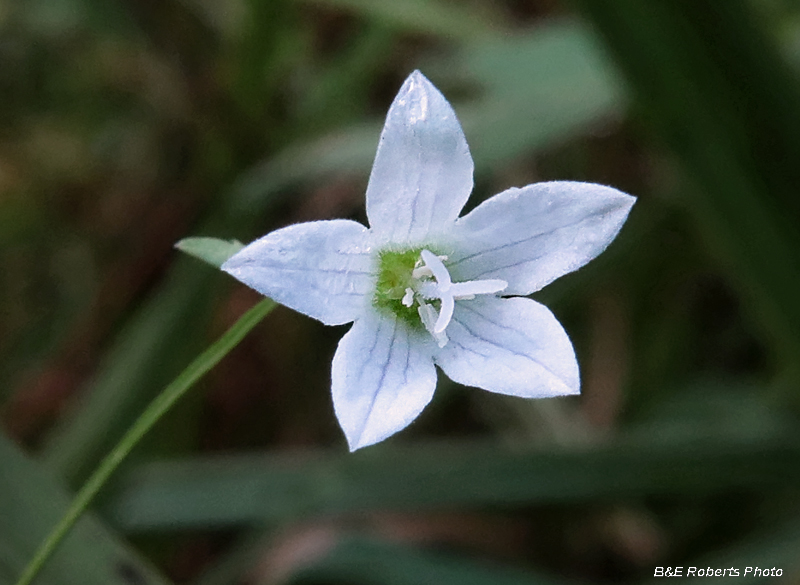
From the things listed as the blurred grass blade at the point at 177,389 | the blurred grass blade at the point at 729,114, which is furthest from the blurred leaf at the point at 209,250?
the blurred grass blade at the point at 729,114

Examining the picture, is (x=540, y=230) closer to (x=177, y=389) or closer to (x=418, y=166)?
(x=418, y=166)

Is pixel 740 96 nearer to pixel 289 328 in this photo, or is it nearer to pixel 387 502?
pixel 387 502

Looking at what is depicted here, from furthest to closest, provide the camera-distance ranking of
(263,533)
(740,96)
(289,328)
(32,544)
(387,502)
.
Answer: (289,328) < (263,533) < (387,502) < (740,96) < (32,544)

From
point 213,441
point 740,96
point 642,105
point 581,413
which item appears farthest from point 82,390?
point 740,96

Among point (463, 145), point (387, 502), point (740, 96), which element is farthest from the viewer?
point (387, 502)

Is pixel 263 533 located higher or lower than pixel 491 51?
lower

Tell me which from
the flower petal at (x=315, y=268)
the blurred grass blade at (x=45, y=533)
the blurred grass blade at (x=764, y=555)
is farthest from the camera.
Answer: the blurred grass blade at (x=764, y=555)

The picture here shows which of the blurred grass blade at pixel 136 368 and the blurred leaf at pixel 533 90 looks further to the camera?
the blurred leaf at pixel 533 90

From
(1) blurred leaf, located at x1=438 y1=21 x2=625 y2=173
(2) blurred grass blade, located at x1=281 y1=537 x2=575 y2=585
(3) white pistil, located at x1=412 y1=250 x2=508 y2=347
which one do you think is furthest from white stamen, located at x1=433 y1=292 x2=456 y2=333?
(1) blurred leaf, located at x1=438 y1=21 x2=625 y2=173

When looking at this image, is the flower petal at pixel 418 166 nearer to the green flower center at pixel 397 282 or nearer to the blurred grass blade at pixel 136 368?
the green flower center at pixel 397 282
